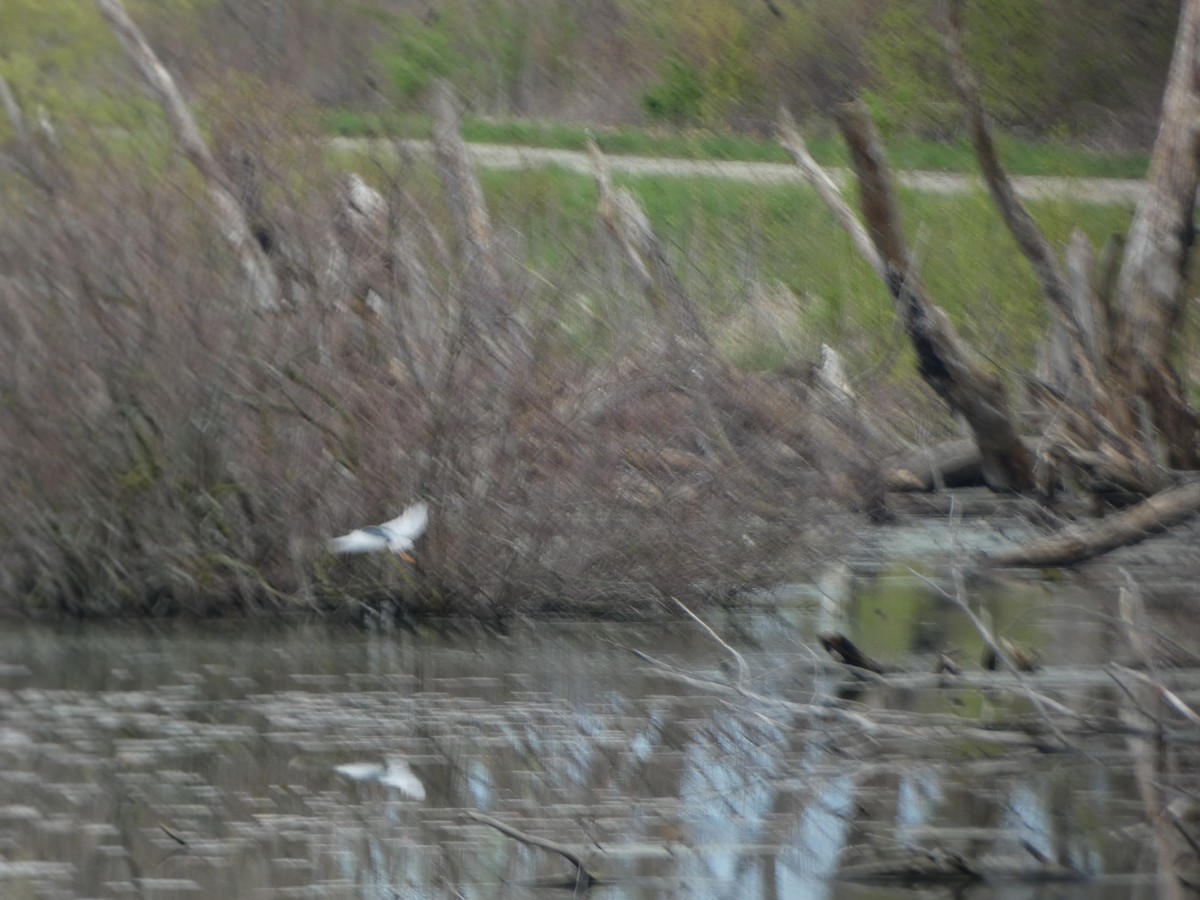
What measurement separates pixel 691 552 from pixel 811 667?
108 cm

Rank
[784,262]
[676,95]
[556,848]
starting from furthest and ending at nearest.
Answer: [676,95], [784,262], [556,848]

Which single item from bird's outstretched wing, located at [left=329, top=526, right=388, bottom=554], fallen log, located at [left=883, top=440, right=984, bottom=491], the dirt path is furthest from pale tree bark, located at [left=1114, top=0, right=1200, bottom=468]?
the dirt path

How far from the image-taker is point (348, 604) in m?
8.80

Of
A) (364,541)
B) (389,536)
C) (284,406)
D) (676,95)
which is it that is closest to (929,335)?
(389,536)

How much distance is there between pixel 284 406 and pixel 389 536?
0.83 meters

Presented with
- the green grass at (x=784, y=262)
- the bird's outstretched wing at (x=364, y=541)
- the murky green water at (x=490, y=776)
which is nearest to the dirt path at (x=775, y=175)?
the green grass at (x=784, y=262)

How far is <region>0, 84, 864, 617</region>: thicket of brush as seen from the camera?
8.48 m

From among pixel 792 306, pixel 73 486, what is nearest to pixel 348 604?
pixel 73 486

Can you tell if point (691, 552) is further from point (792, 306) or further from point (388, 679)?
point (792, 306)

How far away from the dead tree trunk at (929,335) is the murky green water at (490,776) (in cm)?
153

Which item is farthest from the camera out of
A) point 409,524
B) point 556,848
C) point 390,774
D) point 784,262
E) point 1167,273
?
point 784,262

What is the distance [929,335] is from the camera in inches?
362

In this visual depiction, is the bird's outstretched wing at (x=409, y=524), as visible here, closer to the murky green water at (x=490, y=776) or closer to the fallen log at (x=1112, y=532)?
the murky green water at (x=490, y=776)

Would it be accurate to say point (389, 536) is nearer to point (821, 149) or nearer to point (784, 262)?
→ point (784, 262)
